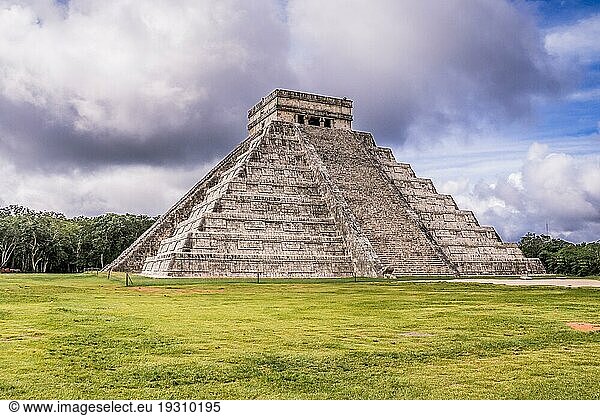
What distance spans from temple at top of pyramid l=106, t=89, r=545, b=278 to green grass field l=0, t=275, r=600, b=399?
14780 millimetres

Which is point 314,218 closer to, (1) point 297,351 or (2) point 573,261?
(2) point 573,261

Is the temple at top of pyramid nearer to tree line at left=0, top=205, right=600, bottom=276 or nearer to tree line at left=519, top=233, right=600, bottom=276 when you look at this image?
tree line at left=519, top=233, right=600, bottom=276

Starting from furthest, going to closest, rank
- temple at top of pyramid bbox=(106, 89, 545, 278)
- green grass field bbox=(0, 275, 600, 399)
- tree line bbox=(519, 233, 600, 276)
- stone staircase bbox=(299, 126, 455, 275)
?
tree line bbox=(519, 233, 600, 276), stone staircase bbox=(299, 126, 455, 275), temple at top of pyramid bbox=(106, 89, 545, 278), green grass field bbox=(0, 275, 600, 399)

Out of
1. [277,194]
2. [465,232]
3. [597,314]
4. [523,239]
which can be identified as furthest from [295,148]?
[523,239]

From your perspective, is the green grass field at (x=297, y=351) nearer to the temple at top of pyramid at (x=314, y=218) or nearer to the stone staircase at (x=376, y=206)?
the temple at top of pyramid at (x=314, y=218)

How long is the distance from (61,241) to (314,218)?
98.5 feet

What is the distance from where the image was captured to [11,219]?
165ft

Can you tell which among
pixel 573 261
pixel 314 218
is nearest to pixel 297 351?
pixel 314 218

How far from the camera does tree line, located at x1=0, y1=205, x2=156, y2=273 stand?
1944 inches

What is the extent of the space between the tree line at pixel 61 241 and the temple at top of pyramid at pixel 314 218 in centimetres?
1571

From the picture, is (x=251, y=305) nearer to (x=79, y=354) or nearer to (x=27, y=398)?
(x=79, y=354)

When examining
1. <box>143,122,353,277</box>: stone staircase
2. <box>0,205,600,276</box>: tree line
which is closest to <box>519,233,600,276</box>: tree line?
<box>0,205,600,276</box>: tree line

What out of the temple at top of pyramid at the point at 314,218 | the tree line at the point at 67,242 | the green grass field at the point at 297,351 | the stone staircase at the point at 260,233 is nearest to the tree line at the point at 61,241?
the tree line at the point at 67,242

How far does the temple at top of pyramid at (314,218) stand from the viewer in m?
28.6
